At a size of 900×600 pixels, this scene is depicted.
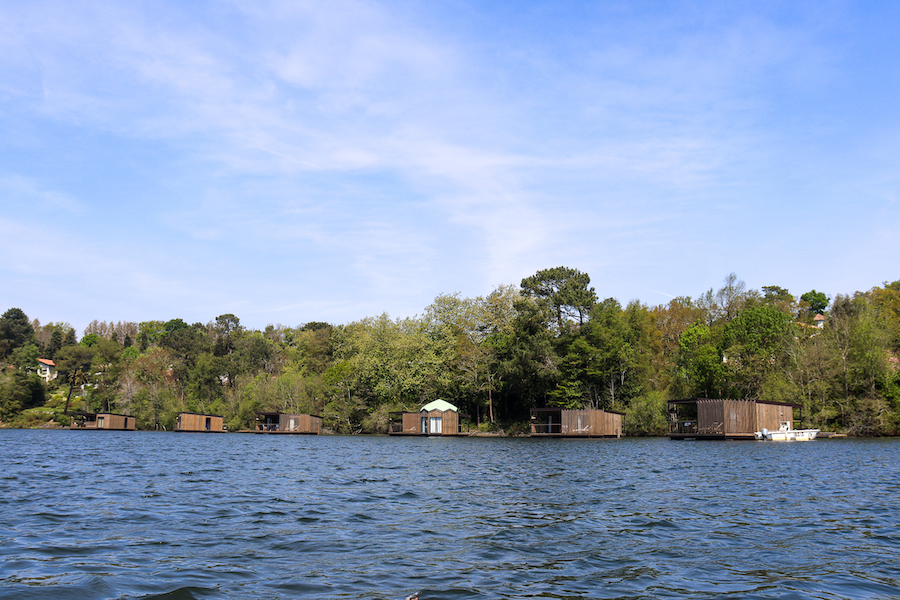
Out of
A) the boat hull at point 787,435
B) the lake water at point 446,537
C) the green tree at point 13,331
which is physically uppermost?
the green tree at point 13,331

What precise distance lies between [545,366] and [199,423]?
5303 cm

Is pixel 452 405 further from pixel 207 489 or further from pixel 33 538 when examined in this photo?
pixel 33 538

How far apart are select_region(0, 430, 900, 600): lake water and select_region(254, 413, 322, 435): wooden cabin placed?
209 feet

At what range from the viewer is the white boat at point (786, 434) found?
54375 mm

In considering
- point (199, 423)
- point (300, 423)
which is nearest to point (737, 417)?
point (300, 423)

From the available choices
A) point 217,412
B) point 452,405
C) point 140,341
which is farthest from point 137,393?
point 140,341

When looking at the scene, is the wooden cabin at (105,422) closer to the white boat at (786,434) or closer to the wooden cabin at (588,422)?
the wooden cabin at (588,422)

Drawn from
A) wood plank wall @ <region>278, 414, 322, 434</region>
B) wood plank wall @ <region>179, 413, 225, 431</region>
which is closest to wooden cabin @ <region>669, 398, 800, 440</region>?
wood plank wall @ <region>278, 414, 322, 434</region>

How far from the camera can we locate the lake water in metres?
8.18

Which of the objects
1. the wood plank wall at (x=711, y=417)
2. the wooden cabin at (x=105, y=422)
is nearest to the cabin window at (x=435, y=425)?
the wood plank wall at (x=711, y=417)

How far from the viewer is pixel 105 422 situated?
93.9 m

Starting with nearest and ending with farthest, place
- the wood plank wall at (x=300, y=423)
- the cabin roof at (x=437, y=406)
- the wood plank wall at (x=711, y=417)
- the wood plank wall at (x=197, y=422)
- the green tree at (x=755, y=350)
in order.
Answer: the wood plank wall at (x=711, y=417) < the green tree at (x=755, y=350) < the cabin roof at (x=437, y=406) < the wood plank wall at (x=300, y=423) < the wood plank wall at (x=197, y=422)

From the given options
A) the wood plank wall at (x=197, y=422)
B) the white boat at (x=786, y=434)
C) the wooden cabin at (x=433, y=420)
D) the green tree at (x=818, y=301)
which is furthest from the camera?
the green tree at (x=818, y=301)

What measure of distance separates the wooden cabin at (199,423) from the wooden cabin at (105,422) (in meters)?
10.3
